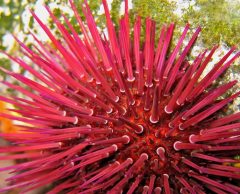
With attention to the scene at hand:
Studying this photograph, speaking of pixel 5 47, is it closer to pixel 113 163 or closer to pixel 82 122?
pixel 82 122

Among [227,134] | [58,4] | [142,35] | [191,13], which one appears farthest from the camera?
[58,4]

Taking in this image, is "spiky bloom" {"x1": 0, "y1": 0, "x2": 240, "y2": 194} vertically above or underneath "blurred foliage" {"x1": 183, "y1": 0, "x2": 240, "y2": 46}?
underneath

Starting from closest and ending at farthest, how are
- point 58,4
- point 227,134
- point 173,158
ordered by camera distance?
1. point 227,134
2. point 173,158
3. point 58,4

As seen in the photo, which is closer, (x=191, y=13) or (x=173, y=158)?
(x=173, y=158)

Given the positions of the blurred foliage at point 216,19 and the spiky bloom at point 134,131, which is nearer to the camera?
the spiky bloom at point 134,131

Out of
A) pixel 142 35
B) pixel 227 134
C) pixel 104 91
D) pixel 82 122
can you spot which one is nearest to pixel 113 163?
pixel 82 122

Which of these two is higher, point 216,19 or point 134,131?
point 216,19

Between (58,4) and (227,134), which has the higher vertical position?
(58,4)

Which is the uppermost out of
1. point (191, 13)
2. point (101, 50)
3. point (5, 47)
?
point (5, 47)

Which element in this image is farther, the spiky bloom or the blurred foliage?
the blurred foliage

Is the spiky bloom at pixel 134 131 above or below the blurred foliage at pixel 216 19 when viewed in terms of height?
below

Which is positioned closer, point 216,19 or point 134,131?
point 134,131
